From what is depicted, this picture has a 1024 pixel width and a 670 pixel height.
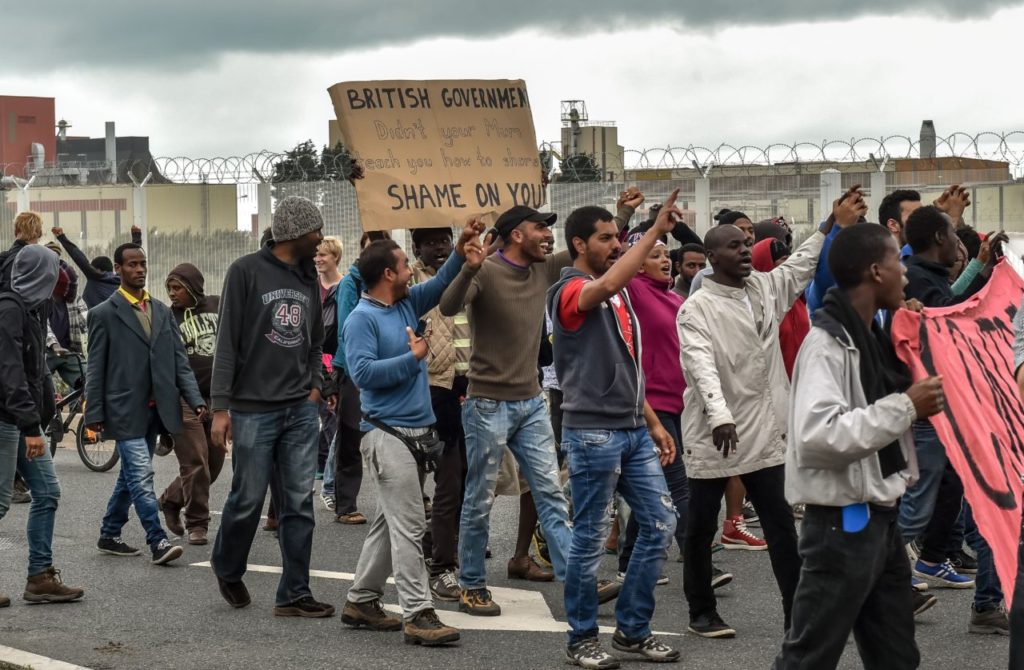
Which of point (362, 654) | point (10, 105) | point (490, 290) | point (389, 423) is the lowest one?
point (362, 654)

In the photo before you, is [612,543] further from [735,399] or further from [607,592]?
[735,399]

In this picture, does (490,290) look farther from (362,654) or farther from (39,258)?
(39,258)

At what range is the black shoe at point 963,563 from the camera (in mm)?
8672

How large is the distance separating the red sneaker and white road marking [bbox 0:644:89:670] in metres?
4.17

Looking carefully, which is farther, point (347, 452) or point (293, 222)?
point (347, 452)

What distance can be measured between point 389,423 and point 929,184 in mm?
14186

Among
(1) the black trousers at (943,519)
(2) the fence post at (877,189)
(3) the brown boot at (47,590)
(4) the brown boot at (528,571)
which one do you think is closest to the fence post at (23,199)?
(2) the fence post at (877,189)

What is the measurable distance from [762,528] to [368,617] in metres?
1.93

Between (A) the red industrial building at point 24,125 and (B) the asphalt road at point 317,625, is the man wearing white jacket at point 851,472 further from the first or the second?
(A) the red industrial building at point 24,125

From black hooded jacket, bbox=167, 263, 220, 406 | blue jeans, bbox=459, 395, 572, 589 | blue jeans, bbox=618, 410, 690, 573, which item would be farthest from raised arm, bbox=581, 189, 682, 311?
black hooded jacket, bbox=167, 263, 220, 406

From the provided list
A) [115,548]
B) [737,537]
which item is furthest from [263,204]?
[737,537]

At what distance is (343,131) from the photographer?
8.95 metres

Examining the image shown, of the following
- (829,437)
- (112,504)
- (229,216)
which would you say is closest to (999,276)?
(829,437)

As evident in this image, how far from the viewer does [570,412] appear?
6.98 metres
